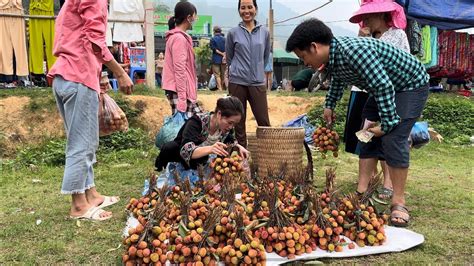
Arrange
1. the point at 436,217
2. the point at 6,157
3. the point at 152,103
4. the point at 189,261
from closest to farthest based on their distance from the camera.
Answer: the point at 189,261 < the point at 436,217 < the point at 6,157 < the point at 152,103

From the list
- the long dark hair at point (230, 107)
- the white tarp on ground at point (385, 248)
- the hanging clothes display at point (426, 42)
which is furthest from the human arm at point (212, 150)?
the hanging clothes display at point (426, 42)

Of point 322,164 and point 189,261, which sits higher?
point 189,261

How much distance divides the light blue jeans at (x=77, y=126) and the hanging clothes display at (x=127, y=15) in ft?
16.7

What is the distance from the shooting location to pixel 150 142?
648 centimetres

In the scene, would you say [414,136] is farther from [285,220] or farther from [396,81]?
[285,220]

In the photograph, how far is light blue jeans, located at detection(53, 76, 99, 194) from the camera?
3.05 m

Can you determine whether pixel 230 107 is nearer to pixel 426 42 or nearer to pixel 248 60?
pixel 248 60

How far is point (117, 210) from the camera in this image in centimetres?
347

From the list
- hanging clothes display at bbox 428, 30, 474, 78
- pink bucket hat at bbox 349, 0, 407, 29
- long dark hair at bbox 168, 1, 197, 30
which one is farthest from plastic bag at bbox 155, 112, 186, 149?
hanging clothes display at bbox 428, 30, 474, 78

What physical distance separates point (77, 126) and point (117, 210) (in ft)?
2.59

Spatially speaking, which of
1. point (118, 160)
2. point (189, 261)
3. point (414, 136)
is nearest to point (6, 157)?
point (118, 160)

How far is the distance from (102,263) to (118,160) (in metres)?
3.17

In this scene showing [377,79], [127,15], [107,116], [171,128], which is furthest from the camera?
[127,15]

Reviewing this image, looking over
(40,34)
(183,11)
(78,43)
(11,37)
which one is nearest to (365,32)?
(183,11)
